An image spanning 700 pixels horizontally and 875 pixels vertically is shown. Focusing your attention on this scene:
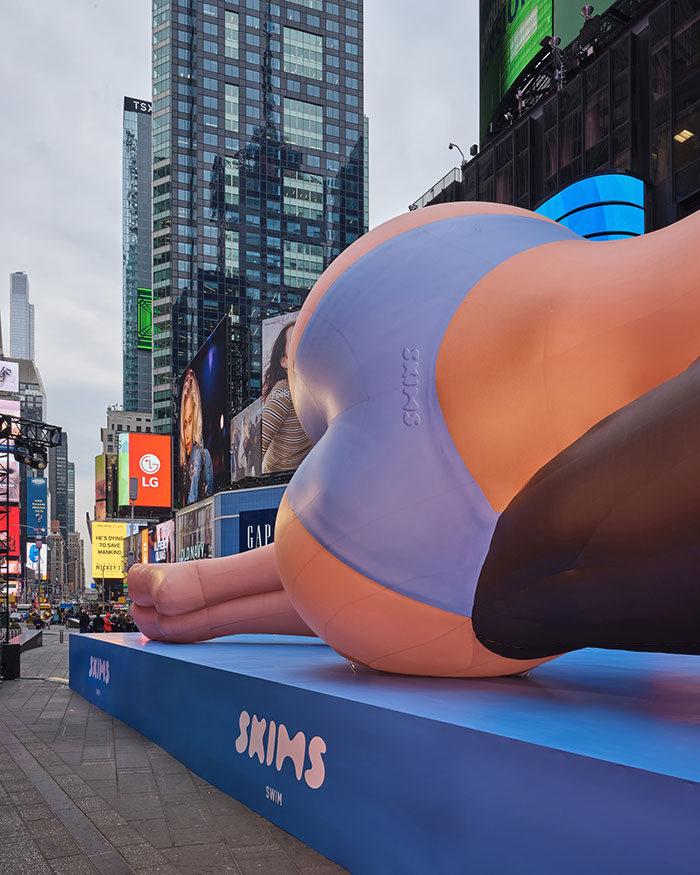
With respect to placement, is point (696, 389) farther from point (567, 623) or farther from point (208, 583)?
point (208, 583)

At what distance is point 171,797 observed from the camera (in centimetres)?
523

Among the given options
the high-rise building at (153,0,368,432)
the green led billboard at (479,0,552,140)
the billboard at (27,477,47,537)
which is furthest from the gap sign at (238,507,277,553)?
the billboard at (27,477,47,537)

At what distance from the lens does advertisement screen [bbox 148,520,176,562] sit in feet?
186

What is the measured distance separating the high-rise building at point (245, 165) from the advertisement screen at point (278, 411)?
50.1 metres

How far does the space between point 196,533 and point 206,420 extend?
8247 mm

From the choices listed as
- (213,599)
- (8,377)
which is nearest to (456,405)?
(213,599)

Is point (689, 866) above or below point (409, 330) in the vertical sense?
below

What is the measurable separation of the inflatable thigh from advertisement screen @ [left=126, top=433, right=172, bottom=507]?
5507 cm

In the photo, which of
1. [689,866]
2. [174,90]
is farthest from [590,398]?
[174,90]

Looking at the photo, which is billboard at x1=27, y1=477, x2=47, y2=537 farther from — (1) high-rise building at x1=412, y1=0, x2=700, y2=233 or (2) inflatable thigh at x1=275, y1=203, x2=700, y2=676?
(2) inflatable thigh at x1=275, y1=203, x2=700, y2=676

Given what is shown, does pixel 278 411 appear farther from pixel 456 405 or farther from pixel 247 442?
pixel 456 405

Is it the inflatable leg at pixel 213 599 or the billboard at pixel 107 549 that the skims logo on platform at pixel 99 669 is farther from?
the billboard at pixel 107 549

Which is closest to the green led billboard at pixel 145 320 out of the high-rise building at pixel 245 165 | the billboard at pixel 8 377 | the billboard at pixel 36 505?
the high-rise building at pixel 245 165

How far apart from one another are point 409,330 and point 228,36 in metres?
107
